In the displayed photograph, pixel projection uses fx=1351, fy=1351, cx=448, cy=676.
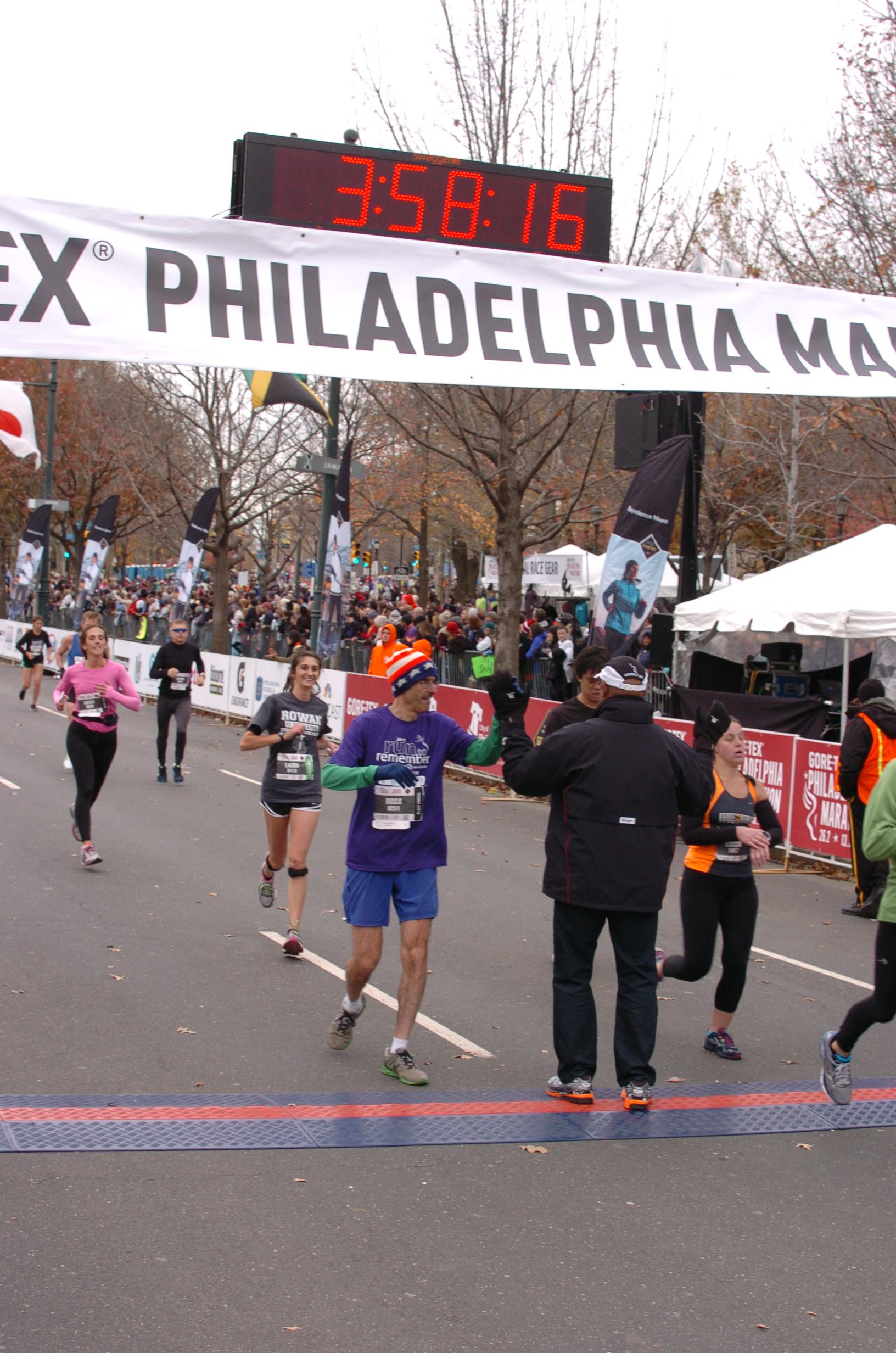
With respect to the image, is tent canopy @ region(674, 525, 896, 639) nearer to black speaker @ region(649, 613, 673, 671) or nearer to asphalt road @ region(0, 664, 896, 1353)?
black speaker @ region(649, 613, 673, 671)

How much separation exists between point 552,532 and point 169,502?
1374 inches

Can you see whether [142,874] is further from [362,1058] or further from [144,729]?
[144,729]

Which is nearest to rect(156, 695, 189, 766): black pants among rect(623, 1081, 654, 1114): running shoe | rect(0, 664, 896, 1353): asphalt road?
rect(0, 664, 896, 1353): asphalt road

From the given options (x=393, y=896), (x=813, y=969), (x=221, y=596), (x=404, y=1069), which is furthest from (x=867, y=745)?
(x=221, y=596)

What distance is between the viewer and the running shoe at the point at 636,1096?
5621mm

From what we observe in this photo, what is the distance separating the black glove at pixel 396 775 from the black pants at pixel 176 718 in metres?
10.5

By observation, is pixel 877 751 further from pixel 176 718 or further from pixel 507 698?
pixel 176 718

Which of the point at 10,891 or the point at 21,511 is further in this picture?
the point at 21,511

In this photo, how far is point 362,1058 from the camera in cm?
626

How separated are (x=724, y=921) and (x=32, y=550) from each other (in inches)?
1216

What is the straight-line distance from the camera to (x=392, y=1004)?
7.32 metres

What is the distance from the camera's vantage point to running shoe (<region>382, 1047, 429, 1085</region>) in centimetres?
590

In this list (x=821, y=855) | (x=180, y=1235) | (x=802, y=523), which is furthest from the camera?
(x=802, y=523)

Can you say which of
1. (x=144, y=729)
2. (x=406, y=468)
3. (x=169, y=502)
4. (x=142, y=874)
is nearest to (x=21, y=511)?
(x=169, y=502)
